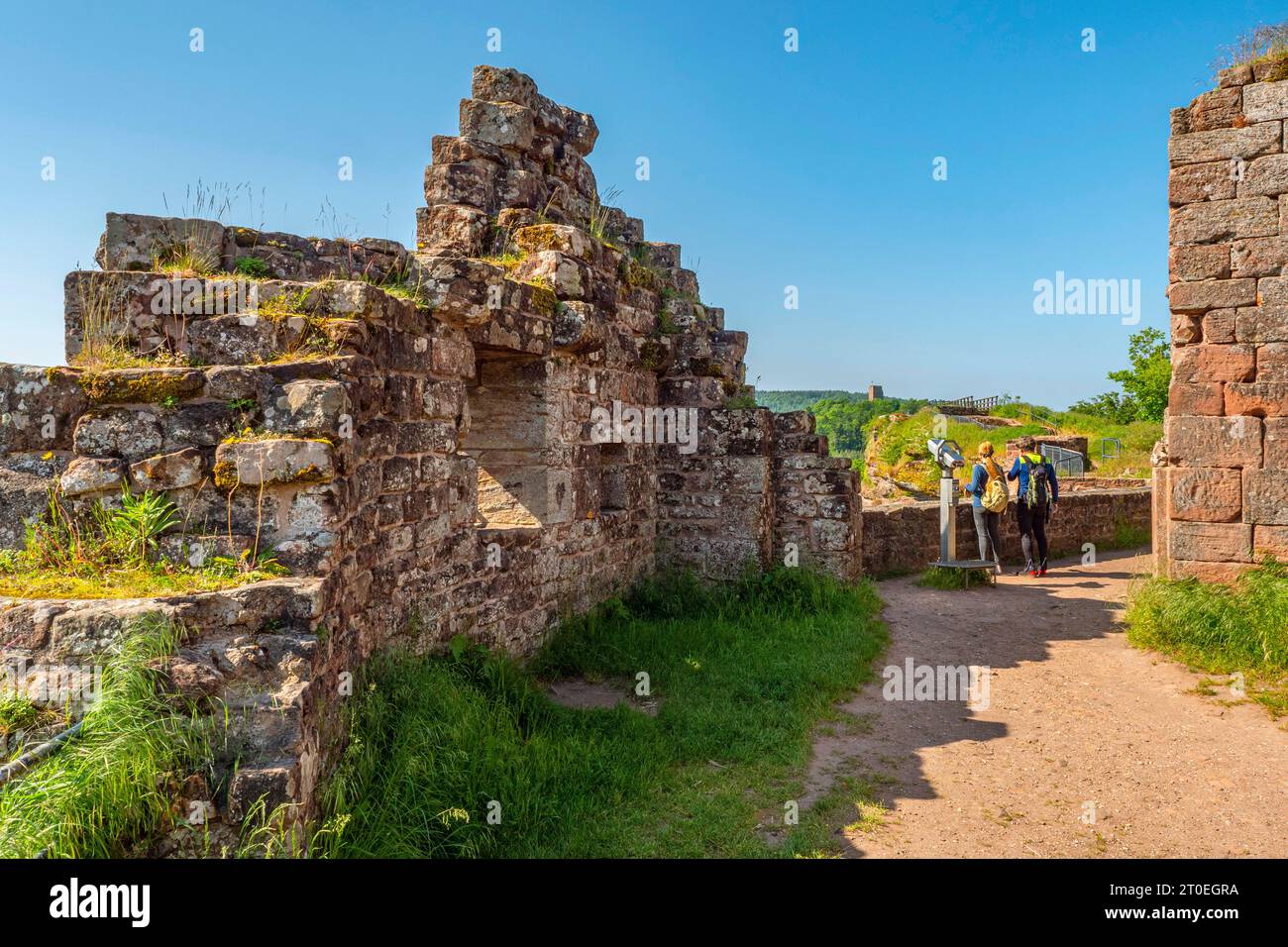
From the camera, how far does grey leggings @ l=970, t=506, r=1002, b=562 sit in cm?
1020

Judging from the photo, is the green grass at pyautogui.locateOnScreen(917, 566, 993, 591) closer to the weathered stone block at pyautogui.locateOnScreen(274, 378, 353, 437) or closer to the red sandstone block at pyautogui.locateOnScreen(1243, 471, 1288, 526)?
the red sandstone block at pyautogui.locateOnScreen(1243, 471, 1288, 526)

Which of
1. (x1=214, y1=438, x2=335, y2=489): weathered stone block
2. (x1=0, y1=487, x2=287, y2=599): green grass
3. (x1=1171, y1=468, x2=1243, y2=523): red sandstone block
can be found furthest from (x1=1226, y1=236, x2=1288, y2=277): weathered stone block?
(x1=0, y1=487, x2=287, y2=599): green grass

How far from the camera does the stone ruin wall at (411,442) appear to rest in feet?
11.5

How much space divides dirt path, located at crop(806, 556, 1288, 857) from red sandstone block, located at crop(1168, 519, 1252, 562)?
943mm

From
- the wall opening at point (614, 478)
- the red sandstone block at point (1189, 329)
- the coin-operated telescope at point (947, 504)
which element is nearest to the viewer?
the red sandstone block at point (1189, 329)

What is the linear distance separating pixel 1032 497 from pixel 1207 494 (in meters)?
3.04

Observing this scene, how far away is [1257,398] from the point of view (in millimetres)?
6988

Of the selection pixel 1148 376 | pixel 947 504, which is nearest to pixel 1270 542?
pixel 947 504

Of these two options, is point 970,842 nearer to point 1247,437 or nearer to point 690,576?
point 690,576

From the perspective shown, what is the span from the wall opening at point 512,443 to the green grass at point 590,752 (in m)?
1.02

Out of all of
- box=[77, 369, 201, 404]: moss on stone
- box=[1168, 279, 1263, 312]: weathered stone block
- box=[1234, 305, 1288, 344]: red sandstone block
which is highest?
box=[1168, 279, 1263, 312]: weathered stone block

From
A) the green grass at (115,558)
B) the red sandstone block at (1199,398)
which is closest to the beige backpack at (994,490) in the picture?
the red sandstone block at (1199,398)

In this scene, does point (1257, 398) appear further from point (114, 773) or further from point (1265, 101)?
point (114, 773)

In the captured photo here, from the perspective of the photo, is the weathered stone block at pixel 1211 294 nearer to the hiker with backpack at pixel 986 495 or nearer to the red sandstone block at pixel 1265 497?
the red sandstone block at pixel 1265 497
